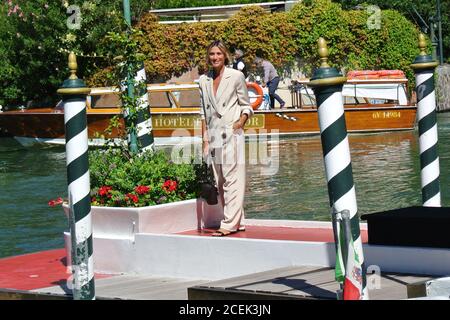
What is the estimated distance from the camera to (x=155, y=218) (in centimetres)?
968

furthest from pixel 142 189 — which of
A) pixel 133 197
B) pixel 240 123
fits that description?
pixel 240 123

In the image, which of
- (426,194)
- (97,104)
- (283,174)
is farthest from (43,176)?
(426,194)

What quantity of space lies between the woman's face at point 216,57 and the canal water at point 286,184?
4.80 metres

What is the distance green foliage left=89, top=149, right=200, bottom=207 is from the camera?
32.4 ft

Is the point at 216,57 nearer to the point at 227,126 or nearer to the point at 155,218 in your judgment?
the point at 227,126

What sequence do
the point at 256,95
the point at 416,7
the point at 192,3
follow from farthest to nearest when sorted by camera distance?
the point at 416,7 < the point at 192,3 < the point at 256,95

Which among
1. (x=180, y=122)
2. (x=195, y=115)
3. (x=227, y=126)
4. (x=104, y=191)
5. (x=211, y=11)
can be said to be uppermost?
(x=211, y=11)

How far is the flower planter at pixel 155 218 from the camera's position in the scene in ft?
31.6

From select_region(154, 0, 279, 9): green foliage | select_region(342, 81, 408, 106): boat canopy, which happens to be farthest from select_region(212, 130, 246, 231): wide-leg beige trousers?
select_region(154, 0, 279, 9): green foliage

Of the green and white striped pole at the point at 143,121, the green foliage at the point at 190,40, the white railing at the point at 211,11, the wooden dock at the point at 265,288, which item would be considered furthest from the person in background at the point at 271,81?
the wooden dock at the point at 265,288

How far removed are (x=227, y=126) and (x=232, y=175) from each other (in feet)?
1.41

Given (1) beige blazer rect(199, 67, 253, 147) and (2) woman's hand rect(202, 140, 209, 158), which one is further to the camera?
(2) woman's hand rect(202, 140, 209, 158)

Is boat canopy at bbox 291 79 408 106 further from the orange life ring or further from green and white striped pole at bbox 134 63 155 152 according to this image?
green and white striped pole at bbox 134 63 155 152

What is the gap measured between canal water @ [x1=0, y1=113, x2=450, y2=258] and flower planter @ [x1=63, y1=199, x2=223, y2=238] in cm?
391
